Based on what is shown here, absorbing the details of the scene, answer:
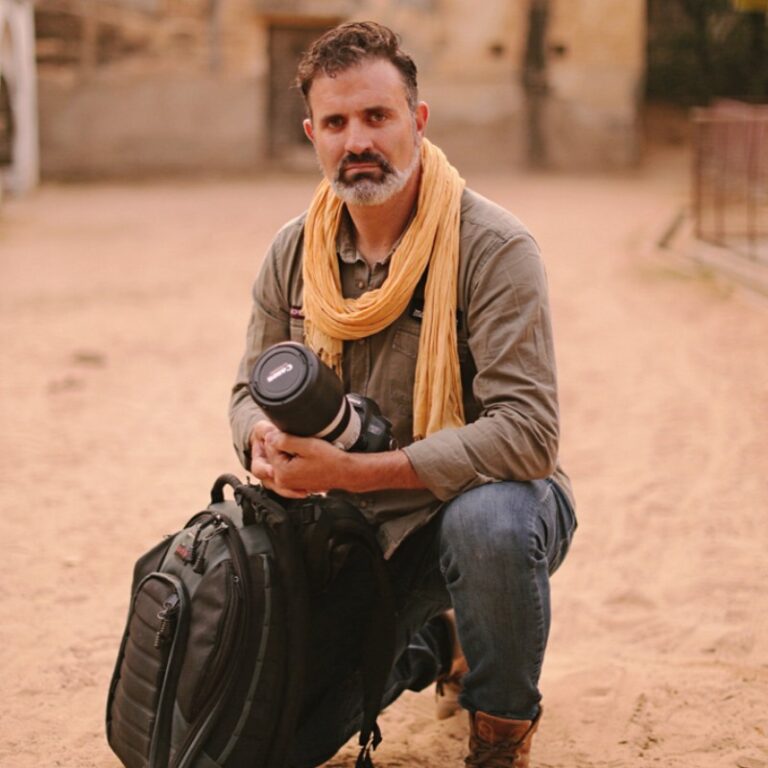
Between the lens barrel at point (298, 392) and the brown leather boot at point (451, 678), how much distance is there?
2.78ft

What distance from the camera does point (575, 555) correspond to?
4.36 metres

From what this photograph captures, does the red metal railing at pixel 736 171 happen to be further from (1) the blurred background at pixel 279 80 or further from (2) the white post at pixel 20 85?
(2) the white post at pixel 20 85

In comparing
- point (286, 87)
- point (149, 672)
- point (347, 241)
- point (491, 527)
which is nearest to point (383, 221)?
point (347, 241)

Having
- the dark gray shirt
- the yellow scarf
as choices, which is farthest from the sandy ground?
the yellow scarf

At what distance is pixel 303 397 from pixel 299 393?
1 centimetres

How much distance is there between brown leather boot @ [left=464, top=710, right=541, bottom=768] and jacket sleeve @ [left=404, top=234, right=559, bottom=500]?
17.9 inches

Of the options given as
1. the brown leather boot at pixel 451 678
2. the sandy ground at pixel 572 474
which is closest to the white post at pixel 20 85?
the sandy ground at pixel 572 474

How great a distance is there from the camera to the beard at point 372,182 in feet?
8.74

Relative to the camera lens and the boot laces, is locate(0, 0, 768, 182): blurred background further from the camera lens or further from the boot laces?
the boot laces

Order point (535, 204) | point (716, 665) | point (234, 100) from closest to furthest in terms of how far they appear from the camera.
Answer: point (716, 665) < point (535, 204) < point (234, 100)

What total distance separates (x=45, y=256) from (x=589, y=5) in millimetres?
9421

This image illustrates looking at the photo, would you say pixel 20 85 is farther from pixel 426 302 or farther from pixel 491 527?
pixel 491 527

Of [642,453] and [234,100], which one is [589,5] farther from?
[642,453]

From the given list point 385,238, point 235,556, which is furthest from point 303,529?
point 385,238
